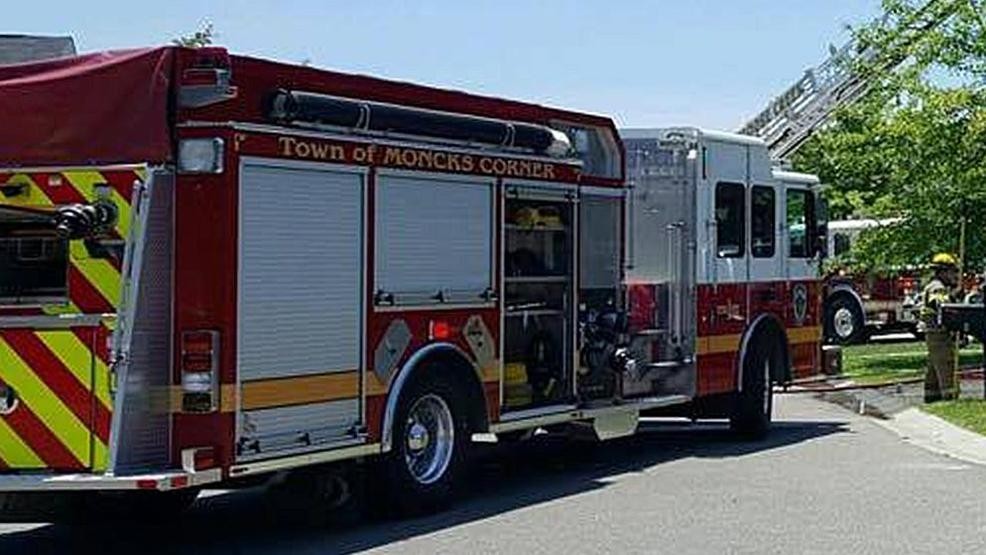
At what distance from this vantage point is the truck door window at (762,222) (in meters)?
15.6

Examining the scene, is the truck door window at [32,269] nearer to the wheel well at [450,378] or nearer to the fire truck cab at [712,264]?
the wheel well at [450,378]

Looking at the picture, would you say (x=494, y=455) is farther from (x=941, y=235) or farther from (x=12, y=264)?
(x=941, y=235)

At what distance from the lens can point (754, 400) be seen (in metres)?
15.4

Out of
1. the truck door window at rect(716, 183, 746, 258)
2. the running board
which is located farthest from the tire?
the running board

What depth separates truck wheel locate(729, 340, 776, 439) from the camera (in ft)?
50.5

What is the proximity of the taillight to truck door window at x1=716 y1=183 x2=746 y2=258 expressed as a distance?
7.07 m

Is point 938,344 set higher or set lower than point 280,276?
lower

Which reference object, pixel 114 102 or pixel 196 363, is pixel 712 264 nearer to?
pixel 196 363

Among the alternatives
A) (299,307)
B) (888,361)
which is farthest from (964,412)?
(299,307)

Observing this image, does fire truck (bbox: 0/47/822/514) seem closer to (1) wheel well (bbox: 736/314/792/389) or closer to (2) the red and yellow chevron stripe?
(2) the red and yellow chevron stripe

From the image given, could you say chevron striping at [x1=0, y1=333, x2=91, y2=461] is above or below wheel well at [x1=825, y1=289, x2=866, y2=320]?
below

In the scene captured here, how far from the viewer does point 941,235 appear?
2303 cm

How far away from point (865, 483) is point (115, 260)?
20.7 ft

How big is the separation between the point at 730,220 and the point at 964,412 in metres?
3.79
